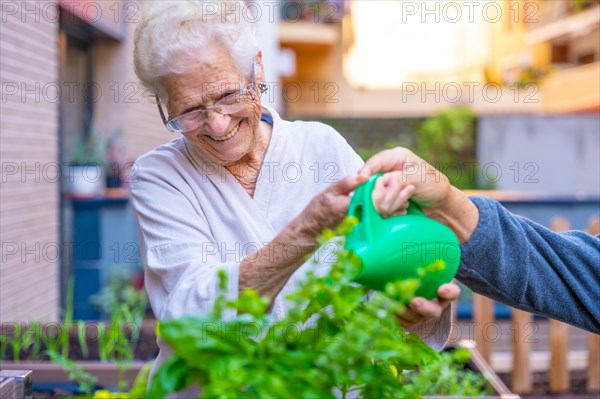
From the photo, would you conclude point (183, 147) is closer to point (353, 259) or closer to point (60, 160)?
point (353, 259)

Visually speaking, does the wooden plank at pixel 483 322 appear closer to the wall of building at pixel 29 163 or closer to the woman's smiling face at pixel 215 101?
the wall of building at pixel 29 163

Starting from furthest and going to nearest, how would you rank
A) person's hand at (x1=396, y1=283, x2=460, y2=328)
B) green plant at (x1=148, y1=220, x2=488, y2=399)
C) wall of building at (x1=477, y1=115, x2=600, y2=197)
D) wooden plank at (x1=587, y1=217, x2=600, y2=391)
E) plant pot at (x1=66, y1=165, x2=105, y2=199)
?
1. wall of building at (x1=477, y1=115, x2=600, y2=197)
2. plant pot at (x1=66, y1=165, x2=105, y2=199)
3. wooden plank at (x1=587, y1=217, x2=600, y2=391)
4. person's hand at (x1=396, y1=283, x2=460, y2=328)
5. green plant at (x1=148, y1=220, x2=488, y2=399)

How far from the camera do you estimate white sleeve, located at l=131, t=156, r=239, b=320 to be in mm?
1380

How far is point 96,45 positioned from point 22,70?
7.02 feet

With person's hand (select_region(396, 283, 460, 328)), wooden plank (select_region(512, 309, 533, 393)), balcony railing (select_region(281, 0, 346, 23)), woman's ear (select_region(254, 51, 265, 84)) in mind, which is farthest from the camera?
balcony railing (select_region(281, 0, 346, 23))

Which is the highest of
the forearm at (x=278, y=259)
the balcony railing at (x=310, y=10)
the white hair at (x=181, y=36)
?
the balcony railing at (x=310, y=10)

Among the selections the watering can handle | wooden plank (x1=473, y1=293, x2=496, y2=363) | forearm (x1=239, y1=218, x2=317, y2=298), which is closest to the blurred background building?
forearm (x1=239, y1=218, x2=317, y2=298)

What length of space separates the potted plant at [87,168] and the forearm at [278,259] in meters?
4.09

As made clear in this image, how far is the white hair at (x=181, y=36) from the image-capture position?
1.52 meters

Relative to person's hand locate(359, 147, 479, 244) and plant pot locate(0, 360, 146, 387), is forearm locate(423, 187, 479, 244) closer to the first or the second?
person's hand locate(359, 147, 479, 244)

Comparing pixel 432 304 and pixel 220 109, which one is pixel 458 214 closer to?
pixel 432 304

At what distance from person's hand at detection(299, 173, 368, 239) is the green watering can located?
0.05 ft

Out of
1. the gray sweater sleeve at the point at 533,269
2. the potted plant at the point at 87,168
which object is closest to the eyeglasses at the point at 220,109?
the gray sweater sleeve at the point at 533,269

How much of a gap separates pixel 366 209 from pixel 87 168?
4.41m
